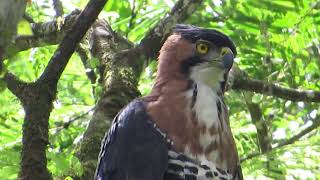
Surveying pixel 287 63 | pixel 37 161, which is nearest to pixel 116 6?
pixel 287 63

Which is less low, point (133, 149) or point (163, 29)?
point (163, 29)

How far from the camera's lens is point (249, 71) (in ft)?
20.5

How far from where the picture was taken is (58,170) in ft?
11.6

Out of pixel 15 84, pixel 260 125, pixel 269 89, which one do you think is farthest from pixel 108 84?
pixel 260 125

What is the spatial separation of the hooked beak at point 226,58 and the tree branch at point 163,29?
2.22 ft

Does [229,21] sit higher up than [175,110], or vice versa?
[229,21]

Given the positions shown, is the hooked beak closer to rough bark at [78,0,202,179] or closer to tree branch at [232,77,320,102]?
rough bark at [78,0,202,179]


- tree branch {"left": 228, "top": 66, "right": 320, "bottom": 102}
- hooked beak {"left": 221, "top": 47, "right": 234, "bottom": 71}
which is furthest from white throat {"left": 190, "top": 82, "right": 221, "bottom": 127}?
tree branch {"left": 228, "top": 66, "right": 320, "bottom": 102}

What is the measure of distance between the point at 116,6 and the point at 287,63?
1671 mm

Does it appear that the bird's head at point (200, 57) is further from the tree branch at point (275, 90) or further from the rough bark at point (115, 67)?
the tree branch at point (275, 90)

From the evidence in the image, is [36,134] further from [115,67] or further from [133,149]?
[115,67]

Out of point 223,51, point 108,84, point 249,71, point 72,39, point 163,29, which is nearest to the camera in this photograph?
point 72,39

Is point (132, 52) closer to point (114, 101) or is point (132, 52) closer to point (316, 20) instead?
point (114, 101)

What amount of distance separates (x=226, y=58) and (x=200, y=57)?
0.54 feet
